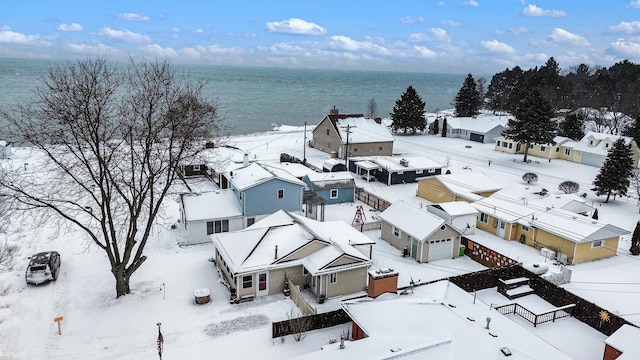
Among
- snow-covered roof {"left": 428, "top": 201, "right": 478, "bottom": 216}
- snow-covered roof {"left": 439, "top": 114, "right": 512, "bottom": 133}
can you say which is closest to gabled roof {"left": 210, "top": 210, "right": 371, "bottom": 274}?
snow-covered roof {"left": 428, "top": 201, "right": 478, "bottom": 216}

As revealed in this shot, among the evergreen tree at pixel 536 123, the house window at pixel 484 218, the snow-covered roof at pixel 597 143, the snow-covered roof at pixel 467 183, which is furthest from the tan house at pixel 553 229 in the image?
the snow-covered roof at pixel 597 143

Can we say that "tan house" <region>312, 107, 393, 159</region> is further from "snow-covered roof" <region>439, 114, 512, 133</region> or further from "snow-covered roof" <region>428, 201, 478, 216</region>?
"snow-covered roof" <region>428, 201, 478, 216</region>

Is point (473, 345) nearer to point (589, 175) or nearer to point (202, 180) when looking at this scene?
point (202, 180)

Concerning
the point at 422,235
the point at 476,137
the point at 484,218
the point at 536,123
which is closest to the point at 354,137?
the point at 536,123

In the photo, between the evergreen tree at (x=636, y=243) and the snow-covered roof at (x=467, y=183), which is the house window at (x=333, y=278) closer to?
the snow-covered roof at (x=467, y=183)

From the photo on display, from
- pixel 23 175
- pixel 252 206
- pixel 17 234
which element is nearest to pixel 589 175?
pixel 252 206

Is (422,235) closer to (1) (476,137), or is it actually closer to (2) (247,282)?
(2) (247,282)

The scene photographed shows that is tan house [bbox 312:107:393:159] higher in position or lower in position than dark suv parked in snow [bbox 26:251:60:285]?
higher
